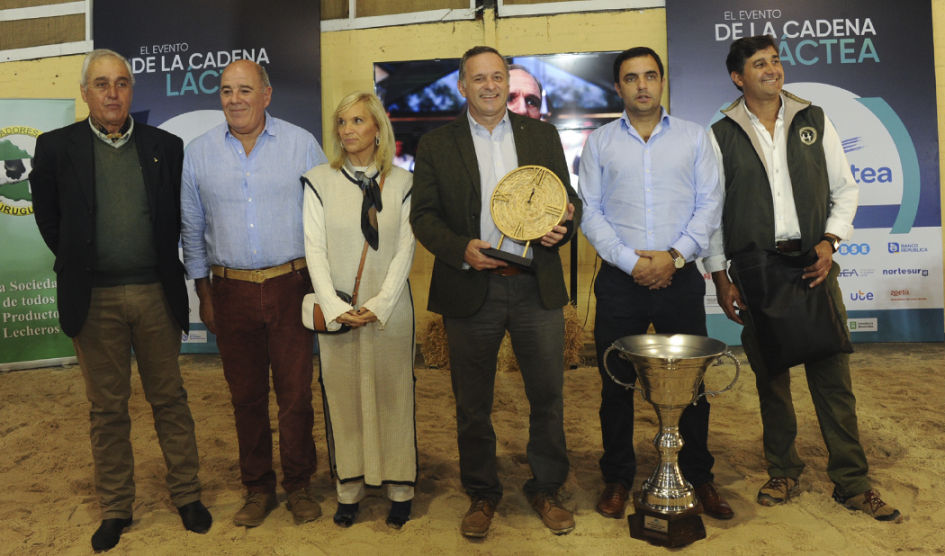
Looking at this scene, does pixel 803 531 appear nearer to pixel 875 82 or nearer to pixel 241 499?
pixel 241 499

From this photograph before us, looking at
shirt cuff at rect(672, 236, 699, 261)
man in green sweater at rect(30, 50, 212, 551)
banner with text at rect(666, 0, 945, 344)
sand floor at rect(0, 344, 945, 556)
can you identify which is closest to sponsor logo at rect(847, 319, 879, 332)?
banner with text at rect(666, 0, 945, 344)

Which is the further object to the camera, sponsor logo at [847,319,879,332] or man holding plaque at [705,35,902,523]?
sponsor logo at [847,319,879,332]

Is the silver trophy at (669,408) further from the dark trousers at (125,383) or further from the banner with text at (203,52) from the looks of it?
the banner with text at (203,52)

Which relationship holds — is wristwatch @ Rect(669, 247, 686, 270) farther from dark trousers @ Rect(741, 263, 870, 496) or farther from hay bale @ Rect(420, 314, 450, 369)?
hay bale @ Rect(420, 314, 450, 369)

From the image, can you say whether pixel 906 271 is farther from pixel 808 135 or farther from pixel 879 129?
pixel 808 135

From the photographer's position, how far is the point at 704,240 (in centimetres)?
282

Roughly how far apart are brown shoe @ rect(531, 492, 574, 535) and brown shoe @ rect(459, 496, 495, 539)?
0.66ft

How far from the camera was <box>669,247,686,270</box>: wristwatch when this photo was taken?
9.07 feet

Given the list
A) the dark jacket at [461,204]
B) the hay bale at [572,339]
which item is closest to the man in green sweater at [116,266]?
the dark jacket at [461,204]

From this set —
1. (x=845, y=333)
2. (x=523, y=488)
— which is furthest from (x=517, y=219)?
(x=845, y=333)

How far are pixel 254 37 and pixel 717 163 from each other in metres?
4.83

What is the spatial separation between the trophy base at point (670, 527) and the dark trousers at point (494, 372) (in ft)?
1.24

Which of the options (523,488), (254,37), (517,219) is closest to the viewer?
(517,219)

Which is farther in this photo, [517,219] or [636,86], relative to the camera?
[636,86]
